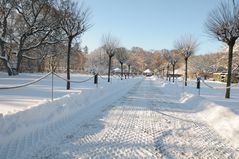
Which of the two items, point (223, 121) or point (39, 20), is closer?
point (223, 121)

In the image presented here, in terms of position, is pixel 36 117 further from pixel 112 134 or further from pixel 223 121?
pixel 223 121

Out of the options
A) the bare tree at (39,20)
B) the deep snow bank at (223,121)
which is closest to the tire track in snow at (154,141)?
the deep snow bank at (223,121)

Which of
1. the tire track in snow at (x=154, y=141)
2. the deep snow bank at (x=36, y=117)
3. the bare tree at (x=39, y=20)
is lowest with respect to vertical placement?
the tire track in snow at (x=154, y=141)

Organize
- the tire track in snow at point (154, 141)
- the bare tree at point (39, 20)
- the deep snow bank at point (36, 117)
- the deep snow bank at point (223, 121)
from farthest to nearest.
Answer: the bare tree at point (39, 20)
the deep snow bank at point (223, 121)
the deep snow bank at point (36, 117)
the tire track in snow at point (154, 141)

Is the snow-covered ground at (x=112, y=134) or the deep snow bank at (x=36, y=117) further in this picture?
the deep snow bank at (x=36, y=117)

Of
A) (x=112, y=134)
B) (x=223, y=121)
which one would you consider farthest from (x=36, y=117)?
(x=223, y=121)

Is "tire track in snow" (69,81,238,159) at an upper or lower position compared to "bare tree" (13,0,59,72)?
lower

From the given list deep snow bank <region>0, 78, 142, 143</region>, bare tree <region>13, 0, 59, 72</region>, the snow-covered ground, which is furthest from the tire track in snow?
bare tree <region>13, 0, 59, 72</region>

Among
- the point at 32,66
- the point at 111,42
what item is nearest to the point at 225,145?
the point at 111,42

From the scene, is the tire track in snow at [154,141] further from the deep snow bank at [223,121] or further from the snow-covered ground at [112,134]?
the deep snow bank at [223,121]

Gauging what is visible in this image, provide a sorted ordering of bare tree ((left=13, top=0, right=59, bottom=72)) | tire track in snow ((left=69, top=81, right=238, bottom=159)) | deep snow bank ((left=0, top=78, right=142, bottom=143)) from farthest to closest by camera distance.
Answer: bare tree ((left=13, top=0, right=59, bottom=72)) < deep snow bank ((left=0, top=78, right=142, bottom=143)) < tire track in snow ((left=69, top=81, right=238, bottom=159))

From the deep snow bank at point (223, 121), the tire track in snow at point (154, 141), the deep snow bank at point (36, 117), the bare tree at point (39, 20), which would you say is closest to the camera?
the tire track in snow at point (154, 141)

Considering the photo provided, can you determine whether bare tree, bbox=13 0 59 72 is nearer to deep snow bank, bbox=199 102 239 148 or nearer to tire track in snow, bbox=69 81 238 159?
deep snow bank, bbox=199 102 239 148

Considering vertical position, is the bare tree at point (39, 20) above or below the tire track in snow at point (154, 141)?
above
